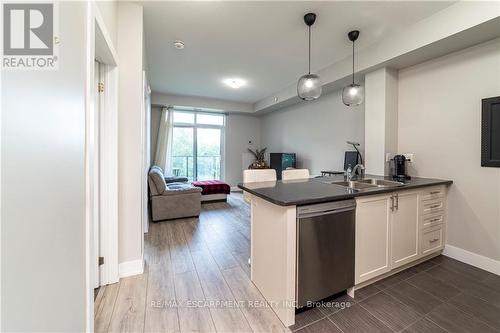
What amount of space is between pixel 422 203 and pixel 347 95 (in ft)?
4.77

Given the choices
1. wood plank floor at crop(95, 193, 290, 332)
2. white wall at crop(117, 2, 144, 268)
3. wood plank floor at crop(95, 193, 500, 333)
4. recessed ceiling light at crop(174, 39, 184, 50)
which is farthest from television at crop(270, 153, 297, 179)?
white wall at crop(117, 2, 144, 268)

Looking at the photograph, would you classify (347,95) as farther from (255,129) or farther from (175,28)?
(255,129)

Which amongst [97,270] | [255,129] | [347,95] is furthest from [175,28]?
[255,129]

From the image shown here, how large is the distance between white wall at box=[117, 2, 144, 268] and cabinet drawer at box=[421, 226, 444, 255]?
3064 mm

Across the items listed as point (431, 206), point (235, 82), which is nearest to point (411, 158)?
point (431, 206)

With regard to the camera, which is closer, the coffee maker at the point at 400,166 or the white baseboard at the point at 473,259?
the white baseboard at the point at 473,259

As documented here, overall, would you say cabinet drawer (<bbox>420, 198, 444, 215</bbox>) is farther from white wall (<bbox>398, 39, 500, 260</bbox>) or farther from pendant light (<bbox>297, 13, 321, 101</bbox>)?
pendant light (<bbox>297, 13, 321, 101</bbox>)

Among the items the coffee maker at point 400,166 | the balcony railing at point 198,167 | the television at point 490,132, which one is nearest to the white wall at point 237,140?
the balcony railing at point 198,167

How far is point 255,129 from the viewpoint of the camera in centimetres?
732

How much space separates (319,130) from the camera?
15.4ft

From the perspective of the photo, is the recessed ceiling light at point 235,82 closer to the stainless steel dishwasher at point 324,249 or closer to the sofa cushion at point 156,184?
the sofa cushion at point 156,184

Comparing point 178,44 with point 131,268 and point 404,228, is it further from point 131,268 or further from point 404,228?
point 404,228

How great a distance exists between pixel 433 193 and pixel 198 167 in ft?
18.7

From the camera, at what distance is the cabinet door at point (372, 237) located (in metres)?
1.81
